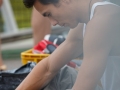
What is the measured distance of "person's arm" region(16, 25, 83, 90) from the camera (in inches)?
103

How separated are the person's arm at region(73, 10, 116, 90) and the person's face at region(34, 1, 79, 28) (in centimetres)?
18

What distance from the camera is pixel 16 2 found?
24.0 ft

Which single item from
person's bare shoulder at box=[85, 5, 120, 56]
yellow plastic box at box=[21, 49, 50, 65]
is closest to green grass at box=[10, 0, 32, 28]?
yellow plastic box at box=[21, 49, 50, 65]

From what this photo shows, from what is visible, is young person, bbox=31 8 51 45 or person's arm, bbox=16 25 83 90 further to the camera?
young person, bbox=31 8 51 45

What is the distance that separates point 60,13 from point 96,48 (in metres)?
0.32

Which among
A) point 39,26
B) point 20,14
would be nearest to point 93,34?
point 39,26

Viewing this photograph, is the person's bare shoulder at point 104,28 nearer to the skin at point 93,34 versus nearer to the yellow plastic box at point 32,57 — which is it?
the skin at point 93,34

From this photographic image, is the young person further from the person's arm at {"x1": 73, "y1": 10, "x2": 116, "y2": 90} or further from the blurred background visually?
the blurred background

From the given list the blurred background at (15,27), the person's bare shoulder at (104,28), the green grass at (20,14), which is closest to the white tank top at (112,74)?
the person's bare shoulder at (104,28)

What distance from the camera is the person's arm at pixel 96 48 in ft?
6.46

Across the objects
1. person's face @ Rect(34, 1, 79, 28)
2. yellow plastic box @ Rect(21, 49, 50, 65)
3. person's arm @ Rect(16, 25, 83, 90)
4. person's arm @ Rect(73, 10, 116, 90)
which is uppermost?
person's face @ Rect(34, 1, 79, 28)

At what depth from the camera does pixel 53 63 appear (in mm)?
2635

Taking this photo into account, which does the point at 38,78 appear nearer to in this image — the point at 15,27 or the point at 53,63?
the point at 53,63

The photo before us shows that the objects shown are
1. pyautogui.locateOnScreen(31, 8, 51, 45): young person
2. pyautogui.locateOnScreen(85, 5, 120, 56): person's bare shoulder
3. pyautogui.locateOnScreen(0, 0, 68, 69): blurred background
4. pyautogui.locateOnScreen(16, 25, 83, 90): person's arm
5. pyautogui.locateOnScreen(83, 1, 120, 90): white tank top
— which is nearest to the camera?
pyautogui.locateOnScreen(85, 5, 120, 56): person's bare shoulder
